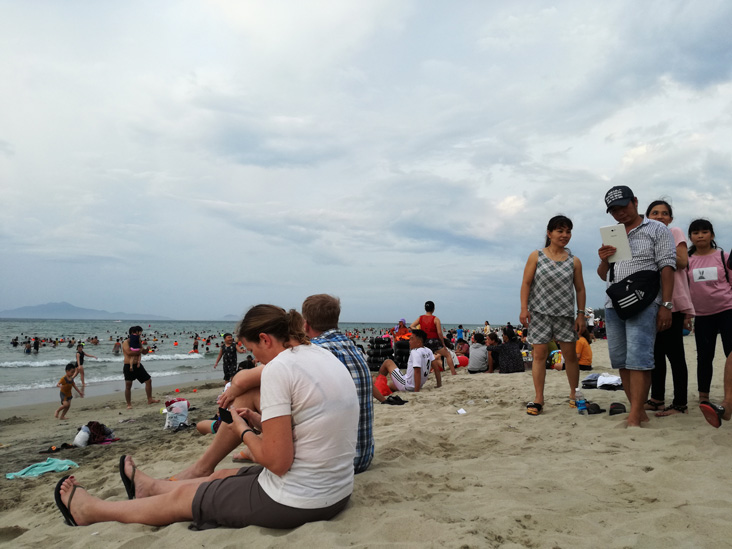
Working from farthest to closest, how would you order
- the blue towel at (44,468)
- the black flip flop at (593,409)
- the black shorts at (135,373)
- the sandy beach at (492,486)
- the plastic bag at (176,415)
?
the black shorts at (135,373) → the plastic bag at (176,415) → the black flip flop at (593,409) → the blue towel at (44,468) → the sandy beach at (492,486)

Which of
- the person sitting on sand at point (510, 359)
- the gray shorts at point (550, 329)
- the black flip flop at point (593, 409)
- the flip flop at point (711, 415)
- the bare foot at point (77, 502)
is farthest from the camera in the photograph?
the person sitting on sand at point (510, 359)

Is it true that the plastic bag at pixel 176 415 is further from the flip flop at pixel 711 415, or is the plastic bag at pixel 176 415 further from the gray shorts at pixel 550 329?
the flip flop at pixel 711 415

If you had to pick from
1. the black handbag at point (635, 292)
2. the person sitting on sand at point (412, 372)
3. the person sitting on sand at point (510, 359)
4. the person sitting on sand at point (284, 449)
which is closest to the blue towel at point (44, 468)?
the person sitting on sand at point (284, 449)

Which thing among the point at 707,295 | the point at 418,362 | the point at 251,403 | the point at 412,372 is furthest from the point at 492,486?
the point at 412,372

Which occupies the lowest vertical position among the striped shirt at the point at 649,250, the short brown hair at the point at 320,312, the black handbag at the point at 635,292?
the short brown hair at the point at 320,312

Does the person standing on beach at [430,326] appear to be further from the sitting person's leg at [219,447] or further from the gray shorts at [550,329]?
the sitting person's leg at [219,447]

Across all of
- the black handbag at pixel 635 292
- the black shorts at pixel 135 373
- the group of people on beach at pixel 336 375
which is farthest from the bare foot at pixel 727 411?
the black shorts at pixel 135 373

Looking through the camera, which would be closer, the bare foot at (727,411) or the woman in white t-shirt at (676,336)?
the bare foot at (727,411)

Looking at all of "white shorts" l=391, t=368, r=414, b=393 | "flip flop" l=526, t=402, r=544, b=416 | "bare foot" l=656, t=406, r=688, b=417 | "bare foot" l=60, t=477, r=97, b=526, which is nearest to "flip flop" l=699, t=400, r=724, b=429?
"bare foot" l=656, t=406, r=688, b=417

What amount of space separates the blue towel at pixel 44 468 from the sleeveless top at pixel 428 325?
21.1ft

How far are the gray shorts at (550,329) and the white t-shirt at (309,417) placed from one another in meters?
3.01

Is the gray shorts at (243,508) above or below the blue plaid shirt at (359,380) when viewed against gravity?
below

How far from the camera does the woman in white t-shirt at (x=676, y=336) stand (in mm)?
3883

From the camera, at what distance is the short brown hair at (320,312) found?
2.89 metres
